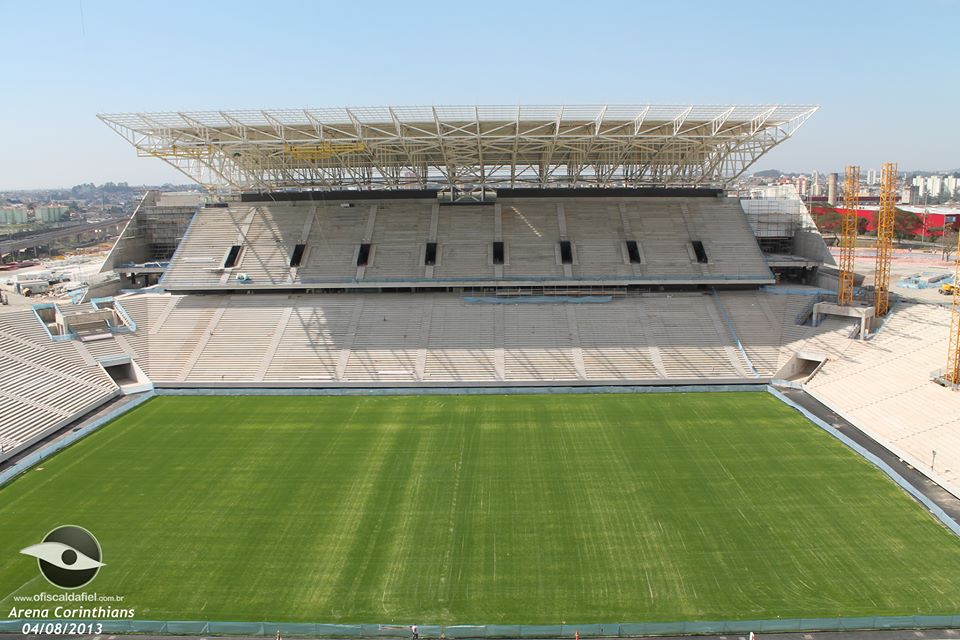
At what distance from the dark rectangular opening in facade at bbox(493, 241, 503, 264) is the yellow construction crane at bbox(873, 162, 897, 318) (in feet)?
60.0

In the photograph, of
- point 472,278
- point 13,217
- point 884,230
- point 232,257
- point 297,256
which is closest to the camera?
point 884,230

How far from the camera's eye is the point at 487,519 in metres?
17.0

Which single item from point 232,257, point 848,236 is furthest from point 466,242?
point 848,236

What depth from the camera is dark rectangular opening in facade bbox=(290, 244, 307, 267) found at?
3516 centimetres

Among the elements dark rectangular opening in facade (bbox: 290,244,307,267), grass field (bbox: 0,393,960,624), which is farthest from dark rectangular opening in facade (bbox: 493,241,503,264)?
grass field (bbox: 0,393,960,624)

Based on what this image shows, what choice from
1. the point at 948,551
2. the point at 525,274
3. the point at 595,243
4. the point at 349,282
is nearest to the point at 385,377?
the point at 349,282

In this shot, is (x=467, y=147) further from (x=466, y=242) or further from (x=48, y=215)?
(x=48, y=215)

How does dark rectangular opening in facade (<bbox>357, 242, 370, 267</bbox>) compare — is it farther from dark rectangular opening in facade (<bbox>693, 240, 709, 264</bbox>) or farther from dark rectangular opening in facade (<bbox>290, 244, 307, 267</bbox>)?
dark rectangular opening in facade (<bbox>693, 240, 709, 264</bbox>)

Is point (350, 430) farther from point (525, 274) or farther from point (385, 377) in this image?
point (525, 274)

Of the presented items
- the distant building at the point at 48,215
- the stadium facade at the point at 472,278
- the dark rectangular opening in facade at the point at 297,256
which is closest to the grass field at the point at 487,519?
the stadium facade at the point at 472,278

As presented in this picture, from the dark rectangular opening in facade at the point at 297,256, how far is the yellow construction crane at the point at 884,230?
2925cm

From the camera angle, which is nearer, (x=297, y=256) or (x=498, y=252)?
(x=498, y=252)

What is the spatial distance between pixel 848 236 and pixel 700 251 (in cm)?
752

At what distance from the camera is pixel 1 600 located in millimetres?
13688
